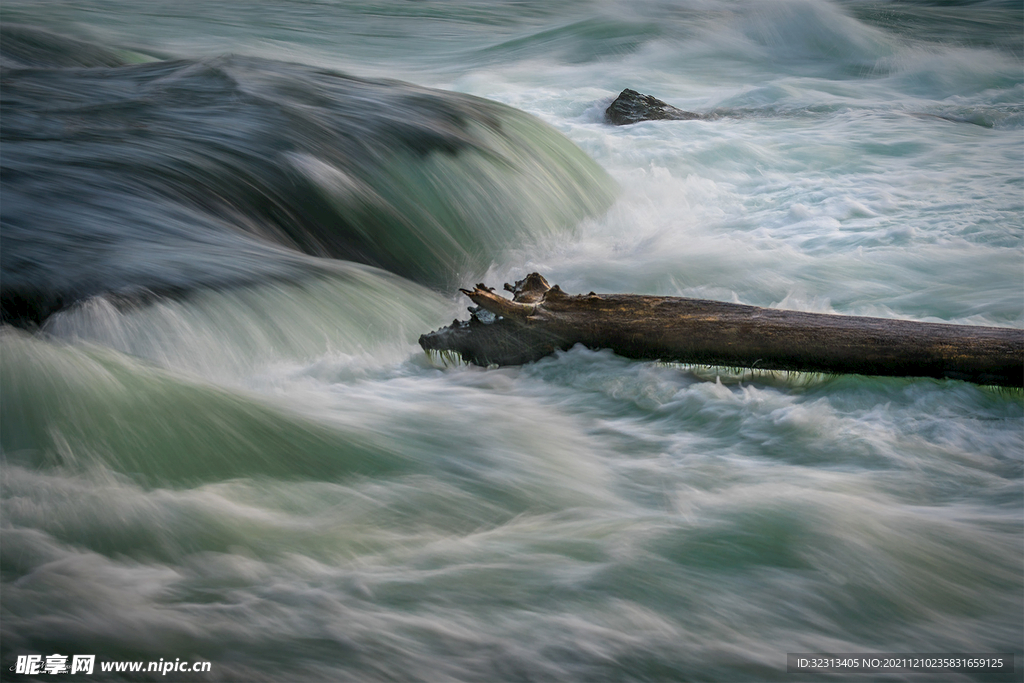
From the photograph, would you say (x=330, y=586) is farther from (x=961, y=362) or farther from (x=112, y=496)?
(x=961, y=362)

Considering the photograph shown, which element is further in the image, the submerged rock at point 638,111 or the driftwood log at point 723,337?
the submerged rock at point 638,111

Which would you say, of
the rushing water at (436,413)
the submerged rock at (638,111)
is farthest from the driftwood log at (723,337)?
the submerged rock at (638,111)

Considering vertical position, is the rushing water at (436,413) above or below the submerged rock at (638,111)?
below

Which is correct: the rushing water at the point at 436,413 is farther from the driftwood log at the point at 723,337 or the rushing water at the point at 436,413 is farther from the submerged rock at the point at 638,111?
the submerged rock at the point at 638,111

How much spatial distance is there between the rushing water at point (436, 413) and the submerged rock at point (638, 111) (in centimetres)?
209

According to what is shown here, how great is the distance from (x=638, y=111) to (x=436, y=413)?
23.7ft

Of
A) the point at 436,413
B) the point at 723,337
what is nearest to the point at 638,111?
the point at 723,337

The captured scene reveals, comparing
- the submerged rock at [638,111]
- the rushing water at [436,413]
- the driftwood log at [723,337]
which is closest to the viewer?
the rushing water at [436,413]

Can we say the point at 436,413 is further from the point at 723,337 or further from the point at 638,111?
the point at 638,111

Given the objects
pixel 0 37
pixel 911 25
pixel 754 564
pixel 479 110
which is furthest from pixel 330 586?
pixel 911 25

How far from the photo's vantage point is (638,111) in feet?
31.4

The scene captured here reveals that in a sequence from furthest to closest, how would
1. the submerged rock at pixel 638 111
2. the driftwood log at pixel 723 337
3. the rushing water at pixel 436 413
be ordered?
the submerged rock at pixel 638 111, the driftwood log at pixel 723 337, the rushing water at pixel 436 413

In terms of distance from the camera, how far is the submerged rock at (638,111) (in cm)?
945

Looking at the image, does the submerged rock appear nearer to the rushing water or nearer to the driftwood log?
the rushing water
